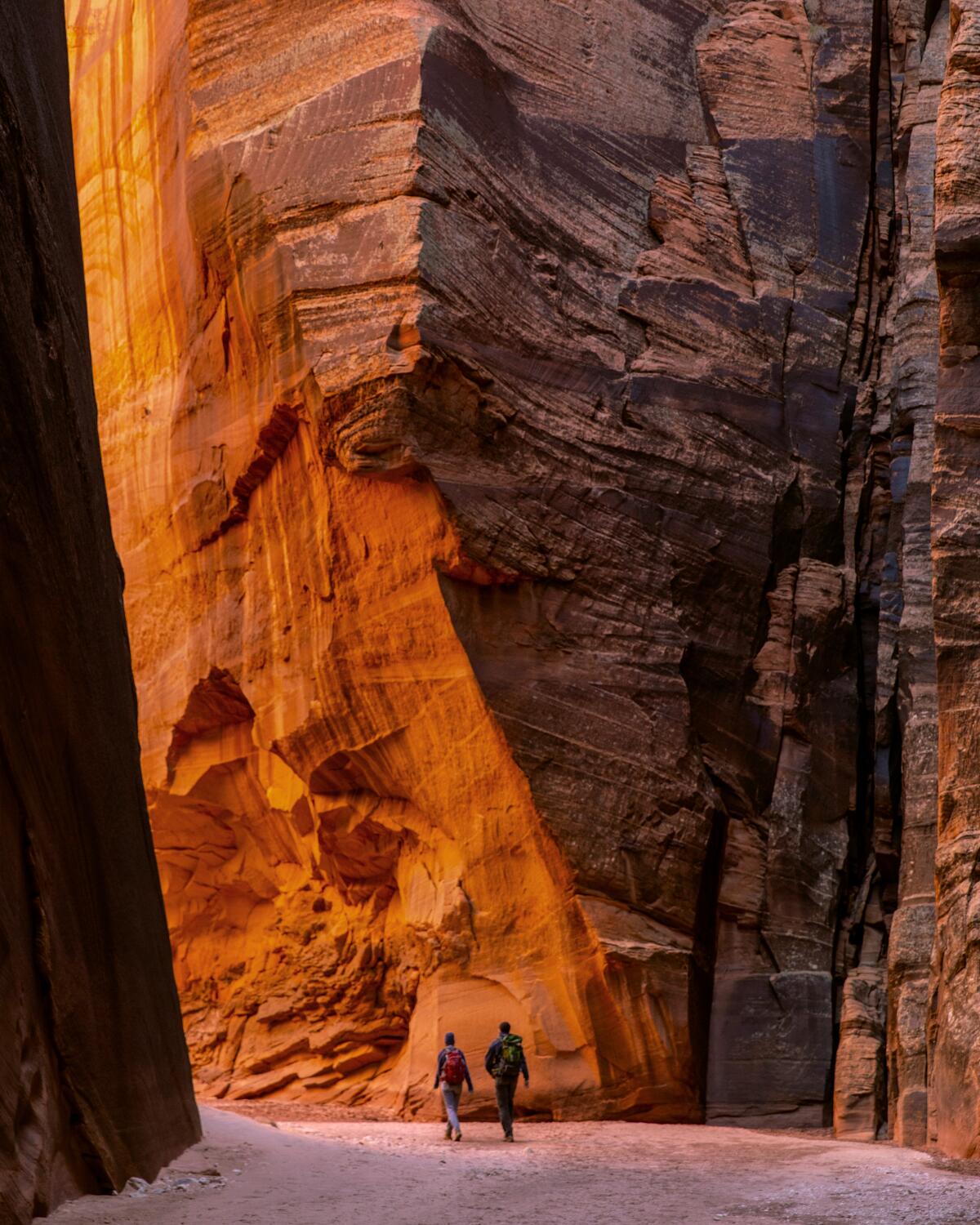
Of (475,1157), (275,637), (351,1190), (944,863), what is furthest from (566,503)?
(351,1190)

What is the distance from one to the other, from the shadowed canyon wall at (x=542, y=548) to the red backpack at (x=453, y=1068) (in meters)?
2.79

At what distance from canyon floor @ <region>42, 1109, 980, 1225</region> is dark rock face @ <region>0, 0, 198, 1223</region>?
1.78 ft

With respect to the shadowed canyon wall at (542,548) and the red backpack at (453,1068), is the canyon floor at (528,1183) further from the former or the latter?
the shadowed canyon wall at (542,548)

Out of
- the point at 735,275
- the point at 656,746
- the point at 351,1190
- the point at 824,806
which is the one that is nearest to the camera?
the point at 351,1190

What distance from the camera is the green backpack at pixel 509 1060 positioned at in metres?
13.6

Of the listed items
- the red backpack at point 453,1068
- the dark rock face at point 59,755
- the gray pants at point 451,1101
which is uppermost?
the dark rock face at point 59,755

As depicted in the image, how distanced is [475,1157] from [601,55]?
13.6 m

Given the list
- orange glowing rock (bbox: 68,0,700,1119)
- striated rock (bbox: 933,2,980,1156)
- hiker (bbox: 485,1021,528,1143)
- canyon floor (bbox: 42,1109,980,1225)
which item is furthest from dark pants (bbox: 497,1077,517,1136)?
striated rock (bbox: 933,2,980,1156)

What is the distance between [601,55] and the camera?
19.9 meters

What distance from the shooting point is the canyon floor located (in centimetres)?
908

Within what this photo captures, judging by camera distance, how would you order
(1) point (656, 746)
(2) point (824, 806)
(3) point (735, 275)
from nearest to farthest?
(1) point (656, 746) < (2) point (824, 806) < (3) point (735, 275)

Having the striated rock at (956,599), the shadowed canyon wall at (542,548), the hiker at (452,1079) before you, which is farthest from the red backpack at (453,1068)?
the striated rock at (956,599)

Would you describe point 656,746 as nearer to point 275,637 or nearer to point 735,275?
point 275,637

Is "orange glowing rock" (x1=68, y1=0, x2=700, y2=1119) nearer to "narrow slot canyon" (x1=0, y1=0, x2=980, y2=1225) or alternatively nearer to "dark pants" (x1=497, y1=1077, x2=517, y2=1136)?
"narrow slot canyon" (x1=0, y1=0, x2=980, y2=1225)
